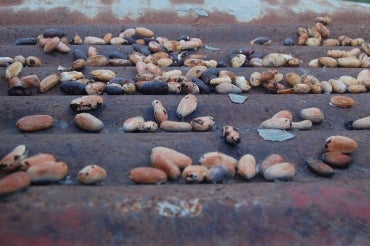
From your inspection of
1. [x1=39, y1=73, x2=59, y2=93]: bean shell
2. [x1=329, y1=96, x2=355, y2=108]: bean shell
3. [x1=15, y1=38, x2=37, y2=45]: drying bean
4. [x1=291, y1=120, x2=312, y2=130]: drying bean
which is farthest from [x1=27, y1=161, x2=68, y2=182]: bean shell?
[x1=15, y1=38, x2=37, y2=45]: drying bean

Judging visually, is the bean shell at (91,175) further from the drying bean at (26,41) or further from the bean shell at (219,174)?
the drying bean at (26,41)

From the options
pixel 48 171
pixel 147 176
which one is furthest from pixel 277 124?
pixel 48 171

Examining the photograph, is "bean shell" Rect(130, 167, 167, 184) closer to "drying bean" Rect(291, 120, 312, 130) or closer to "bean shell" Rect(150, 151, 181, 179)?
"bean shell" Rect(150, 151, 181, 179)

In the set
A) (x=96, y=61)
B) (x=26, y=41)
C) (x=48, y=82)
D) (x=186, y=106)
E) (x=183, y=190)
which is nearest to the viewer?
(x=183, y=190)

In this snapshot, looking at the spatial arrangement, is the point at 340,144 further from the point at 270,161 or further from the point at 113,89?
the point at 113,89

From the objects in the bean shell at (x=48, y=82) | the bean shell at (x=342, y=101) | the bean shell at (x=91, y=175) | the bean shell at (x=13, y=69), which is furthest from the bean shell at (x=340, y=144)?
the bean shell at (x=13, y=69)
